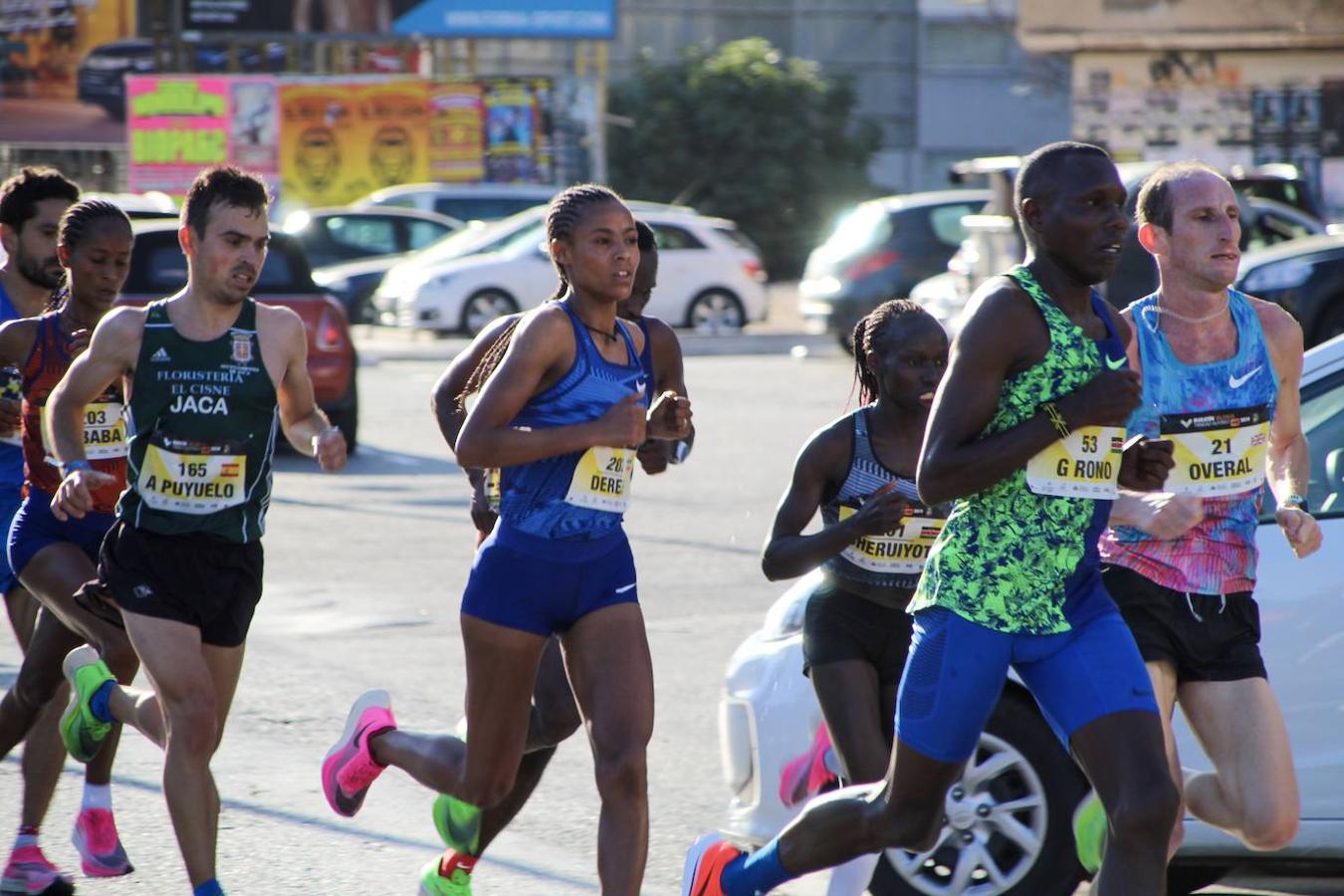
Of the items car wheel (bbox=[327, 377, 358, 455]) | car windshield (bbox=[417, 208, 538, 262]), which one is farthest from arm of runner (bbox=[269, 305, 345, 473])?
car windshield (bbox=[417, 208, 538, 262])

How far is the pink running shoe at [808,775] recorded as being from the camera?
207 inches

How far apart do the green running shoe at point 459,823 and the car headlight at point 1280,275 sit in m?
10.2

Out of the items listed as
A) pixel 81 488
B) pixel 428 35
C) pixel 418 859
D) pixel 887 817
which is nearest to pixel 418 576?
pixel 418 859

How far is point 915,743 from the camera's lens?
4254mm

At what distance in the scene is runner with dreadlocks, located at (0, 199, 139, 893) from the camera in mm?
5449

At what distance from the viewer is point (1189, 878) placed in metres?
5.39

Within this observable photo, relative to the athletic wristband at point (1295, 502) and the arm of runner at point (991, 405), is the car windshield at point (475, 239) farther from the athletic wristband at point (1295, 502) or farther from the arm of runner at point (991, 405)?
the arm of runner at point (991, 405)

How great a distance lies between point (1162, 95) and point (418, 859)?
2658 cm

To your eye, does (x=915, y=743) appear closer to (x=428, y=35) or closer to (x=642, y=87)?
(x=428, y=35)

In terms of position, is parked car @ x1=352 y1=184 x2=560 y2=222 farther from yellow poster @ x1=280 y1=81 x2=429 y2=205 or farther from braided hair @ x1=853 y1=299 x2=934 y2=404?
braided hair @ x1=853 y1=299 x2=934 y2=404

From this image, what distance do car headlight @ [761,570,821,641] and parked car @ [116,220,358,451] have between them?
362 inches

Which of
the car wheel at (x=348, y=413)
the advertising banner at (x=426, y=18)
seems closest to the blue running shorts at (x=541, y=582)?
the car wheel at (x=348, y=413)

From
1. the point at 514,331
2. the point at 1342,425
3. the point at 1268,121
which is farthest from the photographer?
the point at 1268,121

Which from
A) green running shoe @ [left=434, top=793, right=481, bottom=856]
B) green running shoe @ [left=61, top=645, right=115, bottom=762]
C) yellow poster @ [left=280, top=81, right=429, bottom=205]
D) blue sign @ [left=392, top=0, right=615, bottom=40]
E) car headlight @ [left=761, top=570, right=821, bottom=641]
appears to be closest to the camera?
green running shoe @ [left=434, top=793, right=481, bottom=856]
